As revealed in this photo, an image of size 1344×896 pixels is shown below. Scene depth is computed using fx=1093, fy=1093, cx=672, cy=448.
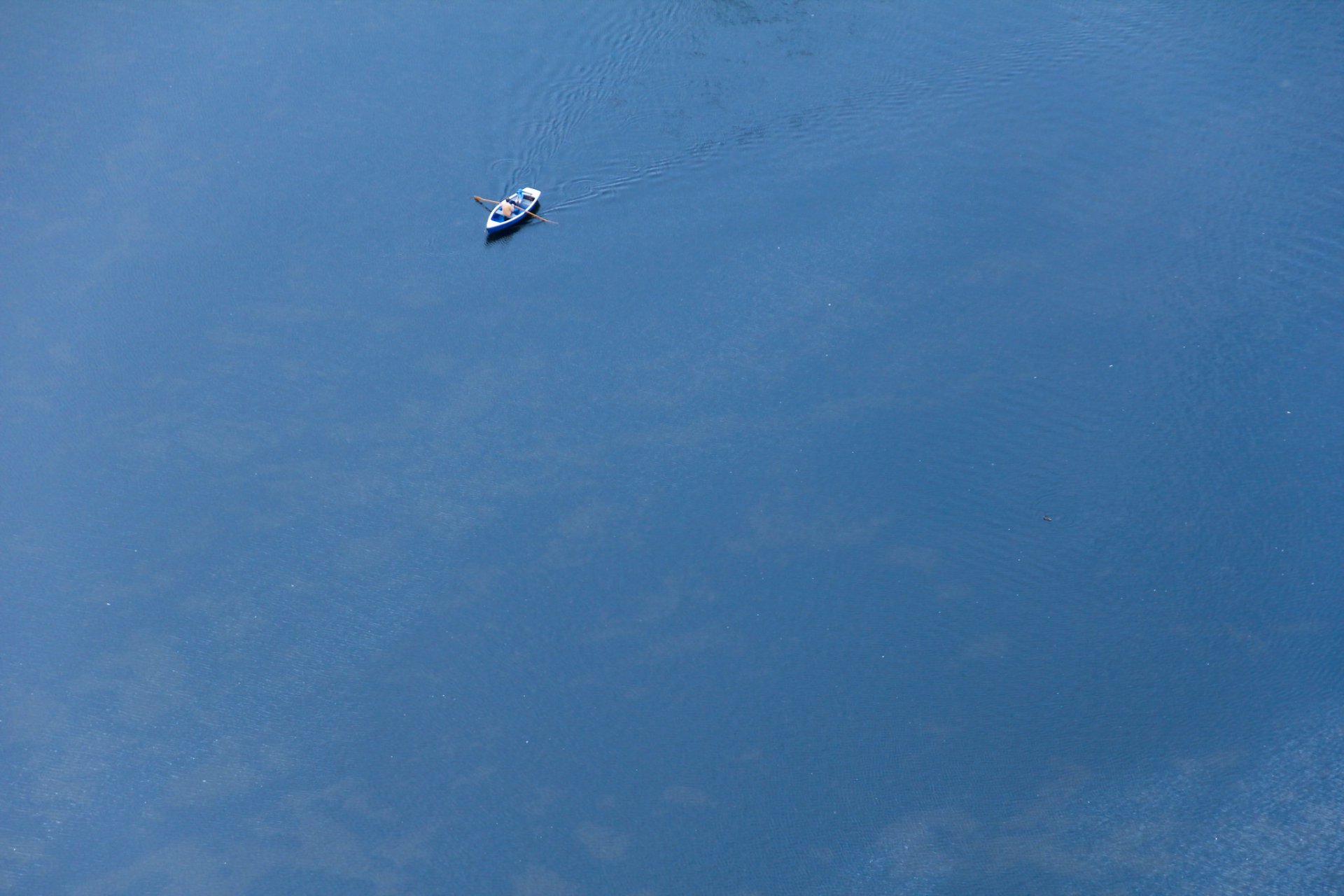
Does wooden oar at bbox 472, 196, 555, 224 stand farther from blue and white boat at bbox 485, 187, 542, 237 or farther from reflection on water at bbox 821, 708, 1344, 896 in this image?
reflection on water at bbox 821, 708, 1344, 896

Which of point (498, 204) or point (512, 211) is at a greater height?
point (498, 204)

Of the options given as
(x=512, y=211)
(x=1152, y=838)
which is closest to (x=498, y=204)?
(x=512, y=211)

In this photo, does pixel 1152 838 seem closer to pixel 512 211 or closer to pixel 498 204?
pixel 512 211

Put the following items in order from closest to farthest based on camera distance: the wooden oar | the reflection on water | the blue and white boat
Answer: the reflection on water, the blue and white boat, the wooden oar

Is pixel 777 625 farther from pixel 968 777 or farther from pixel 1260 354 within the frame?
pixel 1260 354

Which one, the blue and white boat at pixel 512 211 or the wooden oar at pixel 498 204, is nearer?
the blue and white boat at pixel 512 211

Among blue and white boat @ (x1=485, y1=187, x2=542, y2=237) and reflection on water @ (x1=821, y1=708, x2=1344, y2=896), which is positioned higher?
blue and white boat @ (x1=485, y1=187, x2=542, y2=237)

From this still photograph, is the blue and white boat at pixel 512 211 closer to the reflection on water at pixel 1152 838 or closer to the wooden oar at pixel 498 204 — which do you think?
the wooden oar at pixel 498 204

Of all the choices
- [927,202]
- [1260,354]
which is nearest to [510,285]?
[927,202]

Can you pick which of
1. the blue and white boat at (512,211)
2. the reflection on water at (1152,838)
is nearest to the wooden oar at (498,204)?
the blue and white boat at (512,211)

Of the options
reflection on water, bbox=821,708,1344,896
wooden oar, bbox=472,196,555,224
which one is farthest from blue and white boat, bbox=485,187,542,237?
reflection on water, bbox=821,708,1344,896
